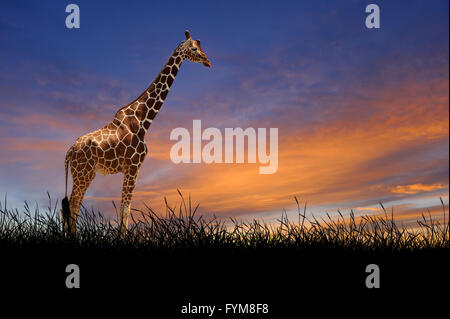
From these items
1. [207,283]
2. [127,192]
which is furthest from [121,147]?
[207,283]

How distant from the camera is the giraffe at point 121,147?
7.79 meters

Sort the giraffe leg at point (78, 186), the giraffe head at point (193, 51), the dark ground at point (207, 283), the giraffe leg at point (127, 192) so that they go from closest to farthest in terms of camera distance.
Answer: the dark ground at point (207, 283), the giraffe leg at point (127, 192), the giraffe leg at point (78, 186), the giraffe head at point (193, 51)

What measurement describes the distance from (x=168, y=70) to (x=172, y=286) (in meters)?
5.15

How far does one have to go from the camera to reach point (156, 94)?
875cm

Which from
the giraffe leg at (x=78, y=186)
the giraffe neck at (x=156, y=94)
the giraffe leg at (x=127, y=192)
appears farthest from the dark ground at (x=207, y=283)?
the giraffe neck at (x=156, y=94)

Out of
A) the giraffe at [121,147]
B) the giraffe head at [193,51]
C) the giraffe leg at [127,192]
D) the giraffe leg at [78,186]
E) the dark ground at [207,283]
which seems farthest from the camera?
the giraffe head at [193,51]

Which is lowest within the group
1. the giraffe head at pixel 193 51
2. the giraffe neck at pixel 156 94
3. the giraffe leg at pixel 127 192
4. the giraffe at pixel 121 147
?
the giraffe leg at pixel 127 192

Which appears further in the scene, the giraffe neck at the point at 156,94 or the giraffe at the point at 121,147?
the giraffe neck at the point at 156,94

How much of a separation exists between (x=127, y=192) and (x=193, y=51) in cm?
315

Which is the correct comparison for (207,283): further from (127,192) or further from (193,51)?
(193,51)

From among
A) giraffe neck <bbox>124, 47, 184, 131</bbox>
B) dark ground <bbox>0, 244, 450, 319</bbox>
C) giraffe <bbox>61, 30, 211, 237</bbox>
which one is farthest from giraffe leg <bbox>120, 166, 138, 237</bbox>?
dark ground <bbox>0, 244, 450, 319</bbox>

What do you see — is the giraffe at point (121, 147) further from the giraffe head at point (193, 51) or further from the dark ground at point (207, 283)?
the dark ground at point (207, 283)
